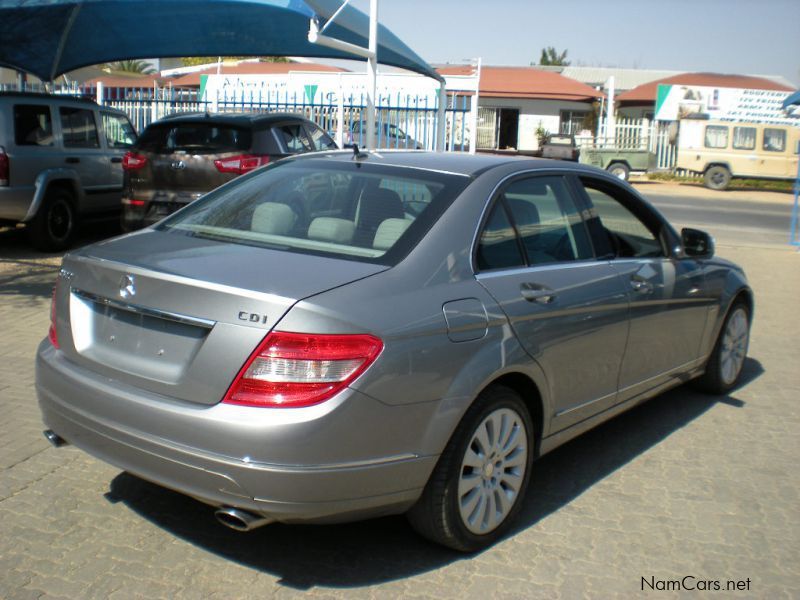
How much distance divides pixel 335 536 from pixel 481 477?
72 centimetres

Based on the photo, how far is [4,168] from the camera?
32.7ft

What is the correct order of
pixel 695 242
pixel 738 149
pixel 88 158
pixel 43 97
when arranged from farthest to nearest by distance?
pixel 738 149, pixel 88 158, pixel 43 97, pixel 695 242

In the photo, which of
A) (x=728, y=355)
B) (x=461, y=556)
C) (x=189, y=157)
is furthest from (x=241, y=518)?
(x=189, y=157)

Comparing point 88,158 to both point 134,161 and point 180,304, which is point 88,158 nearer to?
point 134,161

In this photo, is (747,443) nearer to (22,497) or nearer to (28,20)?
(22,497)

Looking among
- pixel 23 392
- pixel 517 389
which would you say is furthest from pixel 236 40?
pixel 517 389

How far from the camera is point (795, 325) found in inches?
345

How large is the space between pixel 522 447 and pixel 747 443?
2088 mm

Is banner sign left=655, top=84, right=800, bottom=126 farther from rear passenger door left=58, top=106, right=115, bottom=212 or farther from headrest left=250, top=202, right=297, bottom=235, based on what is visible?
headrest left=250, top=202, right=297, bottom=235

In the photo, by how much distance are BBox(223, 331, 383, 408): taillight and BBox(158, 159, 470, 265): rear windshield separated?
57cm

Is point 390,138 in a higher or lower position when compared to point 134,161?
higher

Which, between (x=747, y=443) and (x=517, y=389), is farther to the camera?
(x=747, y=443)

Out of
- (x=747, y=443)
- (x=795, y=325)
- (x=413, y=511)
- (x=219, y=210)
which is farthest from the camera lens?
(x=795, y=325)

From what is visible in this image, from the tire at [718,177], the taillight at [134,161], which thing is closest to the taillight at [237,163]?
the taillight at [134,161]
